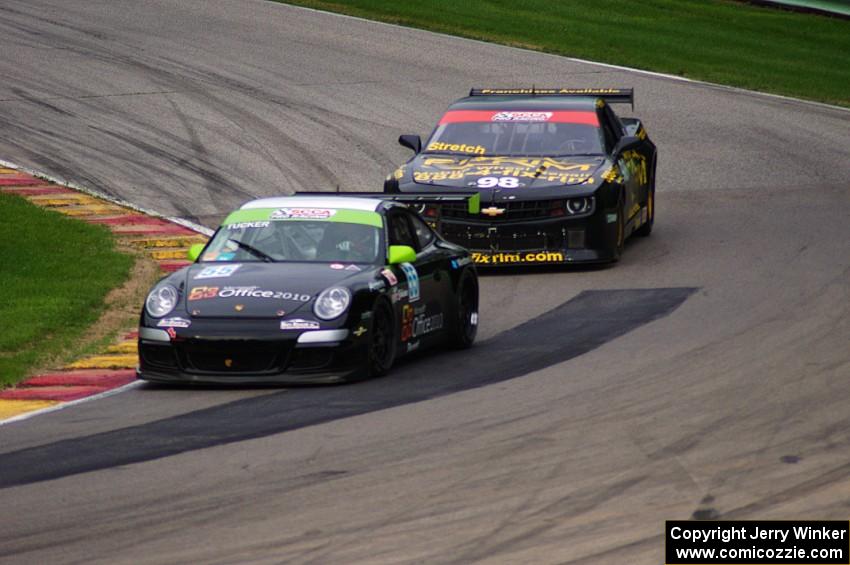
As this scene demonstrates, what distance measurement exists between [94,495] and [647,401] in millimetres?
3485

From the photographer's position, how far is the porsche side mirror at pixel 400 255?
38.2ft

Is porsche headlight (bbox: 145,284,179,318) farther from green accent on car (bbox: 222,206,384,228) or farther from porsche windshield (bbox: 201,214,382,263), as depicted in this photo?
green accent on car (bbox: 222,206,384,228)

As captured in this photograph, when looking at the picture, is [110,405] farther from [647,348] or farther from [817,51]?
[817,51]

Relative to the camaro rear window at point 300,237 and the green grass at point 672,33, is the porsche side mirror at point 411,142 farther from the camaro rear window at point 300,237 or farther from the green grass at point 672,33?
the green grass at point 672,33

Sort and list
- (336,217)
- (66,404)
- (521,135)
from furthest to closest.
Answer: (521,135) < (336,217) < (66,404)

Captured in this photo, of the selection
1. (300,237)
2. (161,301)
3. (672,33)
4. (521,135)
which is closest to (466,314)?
(300,237)

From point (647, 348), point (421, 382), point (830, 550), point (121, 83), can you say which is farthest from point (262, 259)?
point (121, 83)

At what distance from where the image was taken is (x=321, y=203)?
40.7ft

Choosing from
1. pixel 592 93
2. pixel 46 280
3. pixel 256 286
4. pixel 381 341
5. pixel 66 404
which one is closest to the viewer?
pixel 66 404

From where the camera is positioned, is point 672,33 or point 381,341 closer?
point 381,341

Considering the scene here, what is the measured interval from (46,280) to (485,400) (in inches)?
233

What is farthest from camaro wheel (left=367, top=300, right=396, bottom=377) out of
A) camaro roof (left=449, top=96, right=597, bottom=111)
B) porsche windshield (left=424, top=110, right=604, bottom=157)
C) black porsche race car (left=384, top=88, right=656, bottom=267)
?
camaro roof (left=449, top=96, right=597, bottom=111)

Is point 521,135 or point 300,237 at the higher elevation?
point 300,237

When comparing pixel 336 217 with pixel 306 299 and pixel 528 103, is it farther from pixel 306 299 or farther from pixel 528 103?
pixel 528 103
